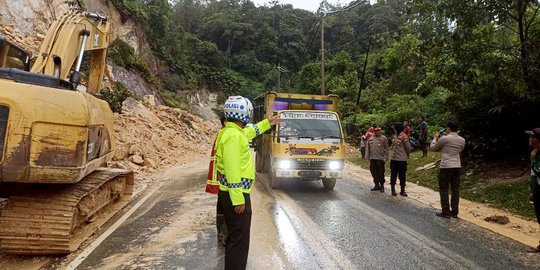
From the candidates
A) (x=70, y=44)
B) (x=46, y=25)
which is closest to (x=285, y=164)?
(x=70, y=44)

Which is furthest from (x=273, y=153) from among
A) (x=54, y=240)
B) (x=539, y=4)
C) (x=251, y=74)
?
(x=251, y=74)

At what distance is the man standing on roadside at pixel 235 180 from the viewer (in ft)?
13.5

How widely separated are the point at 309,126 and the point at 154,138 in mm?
11416

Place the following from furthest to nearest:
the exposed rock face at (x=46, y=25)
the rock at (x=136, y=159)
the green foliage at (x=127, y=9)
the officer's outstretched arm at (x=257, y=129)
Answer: the green foliage at (x=127, y=9), the exposed rock face at (x=46, y=25), the rock at (x=136, y=159), the officer's outstretched arm at (x=257, y=129)

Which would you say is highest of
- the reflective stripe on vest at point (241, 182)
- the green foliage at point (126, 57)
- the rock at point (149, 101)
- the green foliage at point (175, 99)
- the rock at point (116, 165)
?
the green foliage at point (126, 57)

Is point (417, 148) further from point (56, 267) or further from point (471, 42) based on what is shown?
point (56, 267)

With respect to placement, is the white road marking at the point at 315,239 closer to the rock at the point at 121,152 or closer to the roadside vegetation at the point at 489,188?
the roadside vegetation at the point at 489,188

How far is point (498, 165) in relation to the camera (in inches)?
479

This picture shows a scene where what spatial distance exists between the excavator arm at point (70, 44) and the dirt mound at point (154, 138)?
6.10 m

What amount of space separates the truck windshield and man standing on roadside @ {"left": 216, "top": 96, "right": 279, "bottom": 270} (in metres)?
6.64

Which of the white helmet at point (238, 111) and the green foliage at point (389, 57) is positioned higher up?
the green foliage at point (389, 57)

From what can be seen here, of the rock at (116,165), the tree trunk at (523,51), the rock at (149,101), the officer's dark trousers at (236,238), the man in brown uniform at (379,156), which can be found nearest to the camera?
the officer's dark trousers at (236,238)

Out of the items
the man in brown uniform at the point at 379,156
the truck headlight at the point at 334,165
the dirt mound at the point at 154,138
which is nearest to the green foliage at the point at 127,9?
the dirt mound at the point at 154,138

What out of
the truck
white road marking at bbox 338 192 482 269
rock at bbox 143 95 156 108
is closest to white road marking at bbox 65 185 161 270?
the truck
